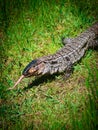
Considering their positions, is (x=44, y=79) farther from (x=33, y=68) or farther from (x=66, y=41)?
(x=66, y=41)

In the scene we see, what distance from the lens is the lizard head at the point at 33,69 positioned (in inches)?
199

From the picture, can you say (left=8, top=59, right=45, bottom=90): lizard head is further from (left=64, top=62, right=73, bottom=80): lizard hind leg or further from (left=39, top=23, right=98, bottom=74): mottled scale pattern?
(left=64, top=62, right=73, bottom=80): lizard hind leg

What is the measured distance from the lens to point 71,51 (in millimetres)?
5723

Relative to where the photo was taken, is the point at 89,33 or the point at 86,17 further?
the point at 86,17

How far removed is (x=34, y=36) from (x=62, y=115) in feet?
7.15

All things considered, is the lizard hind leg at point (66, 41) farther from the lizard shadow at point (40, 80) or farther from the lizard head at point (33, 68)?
the lizard head at point (33, 68)

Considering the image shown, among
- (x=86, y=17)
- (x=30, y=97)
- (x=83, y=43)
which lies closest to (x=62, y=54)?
(x=83, y=43)

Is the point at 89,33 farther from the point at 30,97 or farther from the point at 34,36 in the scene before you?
the point at 30,97

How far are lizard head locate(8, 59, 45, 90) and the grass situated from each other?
32cm

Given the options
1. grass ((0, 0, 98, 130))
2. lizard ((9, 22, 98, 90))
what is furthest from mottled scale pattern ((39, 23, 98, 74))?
grass ((0, 0, 98, 130))

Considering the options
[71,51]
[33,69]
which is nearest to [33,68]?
[33,69]

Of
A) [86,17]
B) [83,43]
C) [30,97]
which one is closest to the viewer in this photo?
[30,97]

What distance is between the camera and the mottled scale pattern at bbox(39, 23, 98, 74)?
5.44 meters

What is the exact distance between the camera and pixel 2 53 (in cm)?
630
